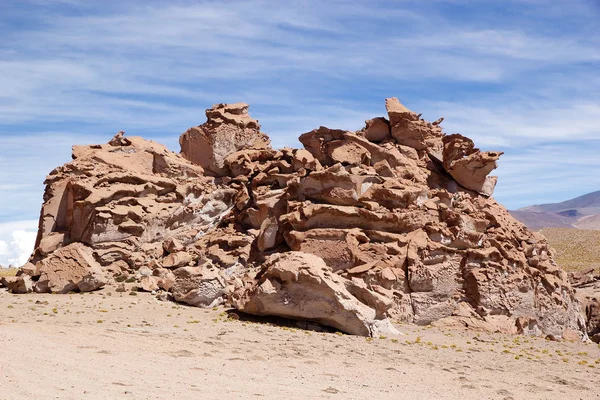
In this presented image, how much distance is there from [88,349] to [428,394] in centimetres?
641

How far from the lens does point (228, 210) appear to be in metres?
28.1

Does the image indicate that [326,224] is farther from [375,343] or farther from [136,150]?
[136,150]

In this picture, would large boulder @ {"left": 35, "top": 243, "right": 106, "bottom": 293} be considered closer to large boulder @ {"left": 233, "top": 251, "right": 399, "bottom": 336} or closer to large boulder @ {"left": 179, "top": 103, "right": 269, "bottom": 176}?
large boulder @ {"left": 233, "top": 251, "right": 399, "bottom": 336}

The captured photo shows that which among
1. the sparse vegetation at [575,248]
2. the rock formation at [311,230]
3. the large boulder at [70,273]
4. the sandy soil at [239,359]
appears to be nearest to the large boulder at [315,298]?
the rock formation at [311,230]

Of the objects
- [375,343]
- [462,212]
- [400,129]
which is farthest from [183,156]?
[375,343]

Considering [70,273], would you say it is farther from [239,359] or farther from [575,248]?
[575,248]

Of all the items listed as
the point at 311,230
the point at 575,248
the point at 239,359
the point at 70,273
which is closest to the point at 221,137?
the point at 311,230

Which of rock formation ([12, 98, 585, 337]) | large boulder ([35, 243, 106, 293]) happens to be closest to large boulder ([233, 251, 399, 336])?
rock formation ([12, 98, 585, 337])

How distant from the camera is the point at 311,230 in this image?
2322cm

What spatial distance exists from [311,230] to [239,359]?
9.29 m

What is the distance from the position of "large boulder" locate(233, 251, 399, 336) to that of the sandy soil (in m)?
0.55

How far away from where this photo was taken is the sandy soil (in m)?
11.3

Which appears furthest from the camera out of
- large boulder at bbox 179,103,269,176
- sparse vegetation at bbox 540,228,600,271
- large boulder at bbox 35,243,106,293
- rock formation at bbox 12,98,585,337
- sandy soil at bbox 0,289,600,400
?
sparse vegetation at bbox 540,228,600,271

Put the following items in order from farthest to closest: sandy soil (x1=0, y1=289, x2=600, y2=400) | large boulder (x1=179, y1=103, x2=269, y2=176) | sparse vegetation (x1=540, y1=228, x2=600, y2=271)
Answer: sparse vegetation (x1=540, y1=228, x2=600, y2=271)
large boulder (x1=179, y1=103, x2=269, y2=176)
sandy soil (x1=0, y1=289, x2=600, y2=400)
